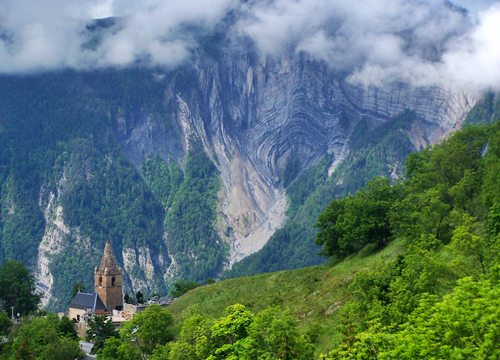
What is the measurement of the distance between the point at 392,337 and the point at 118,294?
121280 mm

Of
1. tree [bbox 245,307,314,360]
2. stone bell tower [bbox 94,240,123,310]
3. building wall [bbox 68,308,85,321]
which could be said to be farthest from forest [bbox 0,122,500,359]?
stone bell tower [bbox 94,240,123,310]

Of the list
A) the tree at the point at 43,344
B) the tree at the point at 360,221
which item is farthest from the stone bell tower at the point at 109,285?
the tree at the point at 360,221

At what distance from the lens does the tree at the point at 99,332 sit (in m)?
99.1

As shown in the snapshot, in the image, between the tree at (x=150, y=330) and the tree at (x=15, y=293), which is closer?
the tree at (x=150, y=330)

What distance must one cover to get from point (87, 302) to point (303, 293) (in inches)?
2710

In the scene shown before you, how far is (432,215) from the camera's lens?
74625 mm

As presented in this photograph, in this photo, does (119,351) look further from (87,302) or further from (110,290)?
(110,290)

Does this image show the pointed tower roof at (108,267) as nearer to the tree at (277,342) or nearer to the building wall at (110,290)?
the building wall at (110,290)

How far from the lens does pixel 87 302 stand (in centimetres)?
14438

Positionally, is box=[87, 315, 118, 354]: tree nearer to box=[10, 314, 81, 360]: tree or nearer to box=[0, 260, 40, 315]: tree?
box=[10, 314, 81, 360]: tree

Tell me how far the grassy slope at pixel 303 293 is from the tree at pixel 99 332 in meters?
8.66

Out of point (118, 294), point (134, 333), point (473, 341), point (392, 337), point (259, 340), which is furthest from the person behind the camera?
point (118, 294)

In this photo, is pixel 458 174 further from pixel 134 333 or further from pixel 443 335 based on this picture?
pixel 443 335

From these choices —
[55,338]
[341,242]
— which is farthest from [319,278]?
[55,338]
